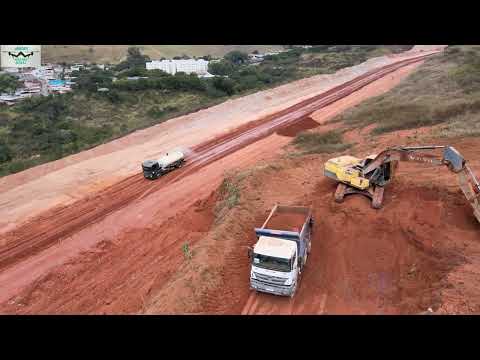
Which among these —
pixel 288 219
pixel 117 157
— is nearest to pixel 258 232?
pixel 288 219

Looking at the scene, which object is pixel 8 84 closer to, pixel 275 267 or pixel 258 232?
pixel 258 232

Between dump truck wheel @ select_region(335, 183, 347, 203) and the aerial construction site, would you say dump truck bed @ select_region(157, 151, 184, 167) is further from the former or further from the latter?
dump truck wheel @ select_region(335, 183, 347, 203)

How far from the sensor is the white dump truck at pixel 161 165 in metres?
31.4

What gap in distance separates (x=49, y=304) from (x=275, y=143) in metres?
24.8

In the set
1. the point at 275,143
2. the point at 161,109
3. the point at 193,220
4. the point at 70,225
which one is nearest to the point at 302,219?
the point at 193,220

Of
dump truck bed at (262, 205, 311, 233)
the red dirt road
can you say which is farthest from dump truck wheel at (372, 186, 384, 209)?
the red dirt road

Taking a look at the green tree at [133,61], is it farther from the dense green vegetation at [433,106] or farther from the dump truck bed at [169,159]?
the dense green vegetation at [433,106]

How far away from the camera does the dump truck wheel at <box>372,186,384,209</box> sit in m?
19.6

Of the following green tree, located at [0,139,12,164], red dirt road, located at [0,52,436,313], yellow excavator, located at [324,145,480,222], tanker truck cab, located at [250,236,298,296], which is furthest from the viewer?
green tree, located at [0,139,12,164]

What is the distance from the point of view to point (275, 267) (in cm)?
1506

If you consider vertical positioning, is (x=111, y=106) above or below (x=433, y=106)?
below

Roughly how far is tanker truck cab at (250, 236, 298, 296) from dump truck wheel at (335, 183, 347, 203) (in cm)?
604

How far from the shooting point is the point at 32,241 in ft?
78.8

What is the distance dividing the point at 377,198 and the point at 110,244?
14.8 metres
